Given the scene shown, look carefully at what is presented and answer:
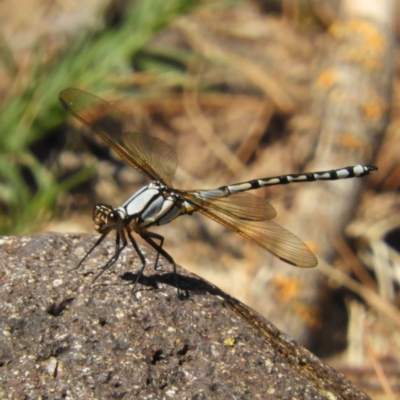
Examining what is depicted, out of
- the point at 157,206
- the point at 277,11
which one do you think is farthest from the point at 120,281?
the point at 277,11

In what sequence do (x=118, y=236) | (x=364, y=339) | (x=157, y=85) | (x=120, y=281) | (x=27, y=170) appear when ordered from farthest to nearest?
(x=157, y=85)
(x=27, y=170)
(x=364, y=339)
(x=118, y=236)
(x=120, y=281)

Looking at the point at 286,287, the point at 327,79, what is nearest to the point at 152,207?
the point at 286,287

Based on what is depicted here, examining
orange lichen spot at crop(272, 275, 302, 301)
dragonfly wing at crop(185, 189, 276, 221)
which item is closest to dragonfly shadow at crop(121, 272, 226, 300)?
dragonfly wing at crop(185, 189, 276, 221)

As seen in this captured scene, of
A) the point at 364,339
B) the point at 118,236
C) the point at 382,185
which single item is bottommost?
the point at 364,339

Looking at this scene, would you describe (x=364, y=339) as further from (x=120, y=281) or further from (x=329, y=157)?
(x=120, y=281)

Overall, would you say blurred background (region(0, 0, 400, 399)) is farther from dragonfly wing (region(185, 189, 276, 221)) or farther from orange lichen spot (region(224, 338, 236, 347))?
orange lichen spot (region(224, 338, 236, 347))

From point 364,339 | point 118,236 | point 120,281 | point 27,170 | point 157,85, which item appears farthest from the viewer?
point 157,85

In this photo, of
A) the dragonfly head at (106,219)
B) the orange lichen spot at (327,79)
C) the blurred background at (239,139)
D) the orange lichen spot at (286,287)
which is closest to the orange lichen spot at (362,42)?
the blurred background at (239,139)

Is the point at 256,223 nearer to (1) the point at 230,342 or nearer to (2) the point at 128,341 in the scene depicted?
(1) the point at 230,342
